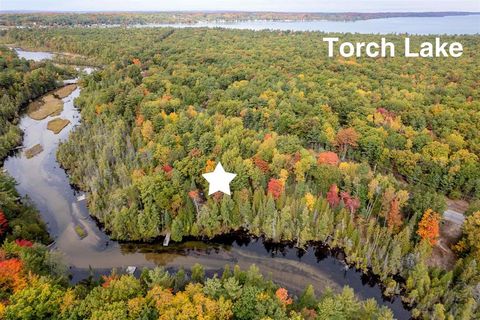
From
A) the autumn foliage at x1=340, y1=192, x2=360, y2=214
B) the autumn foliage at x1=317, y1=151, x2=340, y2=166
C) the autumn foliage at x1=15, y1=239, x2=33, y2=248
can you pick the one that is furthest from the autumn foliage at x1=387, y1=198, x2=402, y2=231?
the autumn foliage at x1=15, y1=239, x2=33, y2=248

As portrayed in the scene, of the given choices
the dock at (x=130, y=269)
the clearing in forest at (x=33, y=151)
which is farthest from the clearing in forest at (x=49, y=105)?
the dock at (x=130, y=269)

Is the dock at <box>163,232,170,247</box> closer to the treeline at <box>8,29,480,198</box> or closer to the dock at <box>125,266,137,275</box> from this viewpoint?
the dock at <box>125,266,137,275</box>

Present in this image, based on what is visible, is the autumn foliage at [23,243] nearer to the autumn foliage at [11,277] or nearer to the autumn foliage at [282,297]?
the autumn foliage at [11,277]

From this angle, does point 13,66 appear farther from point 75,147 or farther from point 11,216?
point 11,216

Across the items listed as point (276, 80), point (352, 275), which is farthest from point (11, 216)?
point (276, 80)

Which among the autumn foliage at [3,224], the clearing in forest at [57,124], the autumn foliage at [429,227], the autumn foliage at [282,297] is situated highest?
the clearing in forest at [57,124]

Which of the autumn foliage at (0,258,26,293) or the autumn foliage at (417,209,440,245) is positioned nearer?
the autumn foliage at (0,258,26,293)
